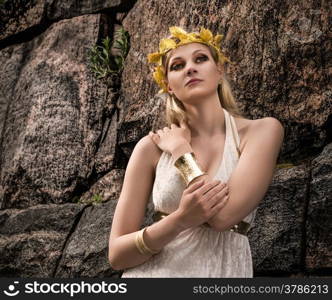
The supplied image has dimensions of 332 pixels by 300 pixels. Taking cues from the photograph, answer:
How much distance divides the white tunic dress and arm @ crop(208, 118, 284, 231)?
9cm

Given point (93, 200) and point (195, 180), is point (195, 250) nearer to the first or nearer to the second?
point (195, 180)

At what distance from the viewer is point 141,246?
2.67m

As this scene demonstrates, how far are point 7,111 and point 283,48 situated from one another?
3.02 m

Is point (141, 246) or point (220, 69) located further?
point (220, 69)

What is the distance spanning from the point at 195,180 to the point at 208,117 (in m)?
0.54

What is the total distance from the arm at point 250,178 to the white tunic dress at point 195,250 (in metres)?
0.09

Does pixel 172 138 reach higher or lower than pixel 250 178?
higher

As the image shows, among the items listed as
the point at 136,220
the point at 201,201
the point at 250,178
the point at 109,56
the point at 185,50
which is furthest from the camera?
the point at 109,56

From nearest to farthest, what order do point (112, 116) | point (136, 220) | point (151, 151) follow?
point (136, 220) → point (151, 151) → point (112, 116)

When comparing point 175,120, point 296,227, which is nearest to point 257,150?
point 175,120

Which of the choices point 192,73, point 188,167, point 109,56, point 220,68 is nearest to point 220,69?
point 220,68

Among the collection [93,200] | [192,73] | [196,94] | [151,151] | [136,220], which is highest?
[192,73]

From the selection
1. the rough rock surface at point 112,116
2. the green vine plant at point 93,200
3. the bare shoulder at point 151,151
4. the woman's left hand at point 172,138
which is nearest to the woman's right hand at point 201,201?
the woman's left hand at point 172,138

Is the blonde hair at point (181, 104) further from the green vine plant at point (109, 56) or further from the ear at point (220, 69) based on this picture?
the green vine plant at point (109, 56)
